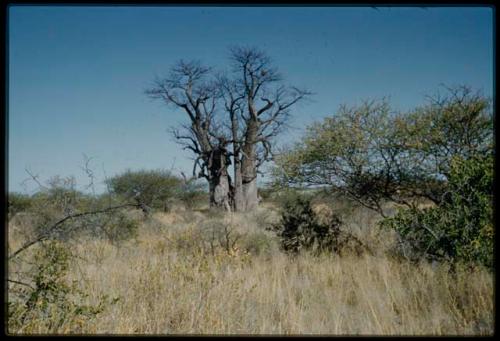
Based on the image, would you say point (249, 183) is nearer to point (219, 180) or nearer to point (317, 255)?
point (219, 180)

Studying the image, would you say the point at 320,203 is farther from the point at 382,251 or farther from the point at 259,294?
the point at 259,294

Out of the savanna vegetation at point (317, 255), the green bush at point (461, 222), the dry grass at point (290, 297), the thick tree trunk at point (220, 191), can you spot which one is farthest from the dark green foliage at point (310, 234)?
the thick tree trunk at point (220, 191)

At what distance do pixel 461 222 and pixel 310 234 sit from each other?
292 centimetres

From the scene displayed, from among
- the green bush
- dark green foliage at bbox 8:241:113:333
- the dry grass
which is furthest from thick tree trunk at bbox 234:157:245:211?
dark green foliage at bbox 8:241:113:333

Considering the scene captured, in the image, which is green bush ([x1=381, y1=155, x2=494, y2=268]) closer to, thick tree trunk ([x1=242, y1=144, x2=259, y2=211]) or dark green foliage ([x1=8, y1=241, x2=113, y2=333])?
dark green foliage ([x1=8, y1=241, x2=113, y2=333])

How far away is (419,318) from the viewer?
10.6 ft

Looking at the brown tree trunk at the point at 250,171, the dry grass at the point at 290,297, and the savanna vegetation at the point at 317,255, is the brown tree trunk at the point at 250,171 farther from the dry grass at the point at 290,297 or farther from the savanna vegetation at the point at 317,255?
the dry grass at the point at 290,297

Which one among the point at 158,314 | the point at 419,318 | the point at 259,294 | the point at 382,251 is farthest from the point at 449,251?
the point at 158,314

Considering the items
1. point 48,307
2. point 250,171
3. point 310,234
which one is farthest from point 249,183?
point 48,307

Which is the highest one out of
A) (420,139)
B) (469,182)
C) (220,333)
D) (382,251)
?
(420,139)

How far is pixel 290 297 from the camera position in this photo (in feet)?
12.3

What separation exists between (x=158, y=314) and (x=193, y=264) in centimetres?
144

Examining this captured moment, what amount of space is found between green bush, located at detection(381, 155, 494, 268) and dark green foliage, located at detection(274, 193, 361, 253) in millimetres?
1888

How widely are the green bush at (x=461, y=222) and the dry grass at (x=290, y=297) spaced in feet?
0.60
